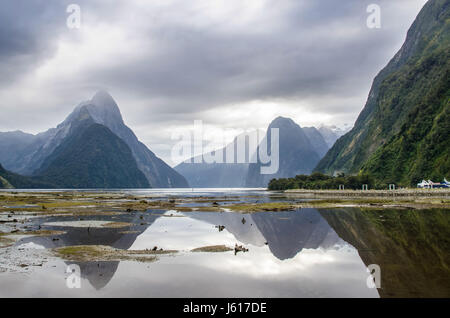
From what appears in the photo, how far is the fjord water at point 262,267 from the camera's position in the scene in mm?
18484

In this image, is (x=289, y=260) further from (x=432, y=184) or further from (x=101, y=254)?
(x=432, y=184)

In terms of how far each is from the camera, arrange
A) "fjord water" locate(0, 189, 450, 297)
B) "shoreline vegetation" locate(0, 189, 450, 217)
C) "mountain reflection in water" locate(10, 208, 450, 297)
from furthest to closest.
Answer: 1. "shoreline vegetation" locate(0, 189, 450, 217)
2. "mountain reflection in water" locate(10, 208, 450, 297)
3. "fjord water" locate(0, 189, 450, 297)

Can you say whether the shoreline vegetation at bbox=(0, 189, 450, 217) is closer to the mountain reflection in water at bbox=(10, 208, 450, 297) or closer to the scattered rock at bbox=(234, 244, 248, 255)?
the mountain reflection in water at bbox=(10, 208, 450, 297)

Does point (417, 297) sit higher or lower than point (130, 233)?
lower

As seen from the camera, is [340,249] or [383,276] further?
[340,249]

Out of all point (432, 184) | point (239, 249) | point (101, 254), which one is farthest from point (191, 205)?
point (432, 184)

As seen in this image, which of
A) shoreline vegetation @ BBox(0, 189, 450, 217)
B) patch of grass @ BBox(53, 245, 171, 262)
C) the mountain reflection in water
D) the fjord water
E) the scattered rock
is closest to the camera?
the fjord water

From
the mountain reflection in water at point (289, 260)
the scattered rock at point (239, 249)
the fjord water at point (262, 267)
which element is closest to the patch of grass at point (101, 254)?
the fjord water at point (262, 267)

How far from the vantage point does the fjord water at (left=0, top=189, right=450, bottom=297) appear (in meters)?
18.5

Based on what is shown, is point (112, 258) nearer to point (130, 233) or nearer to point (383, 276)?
point (130, 233)

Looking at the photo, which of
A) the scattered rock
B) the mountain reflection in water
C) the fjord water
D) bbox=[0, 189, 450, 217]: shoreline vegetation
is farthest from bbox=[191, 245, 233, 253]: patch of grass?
bbox=[0, 189, 450, 217]: shoreline vegetation

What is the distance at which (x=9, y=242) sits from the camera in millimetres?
32812
